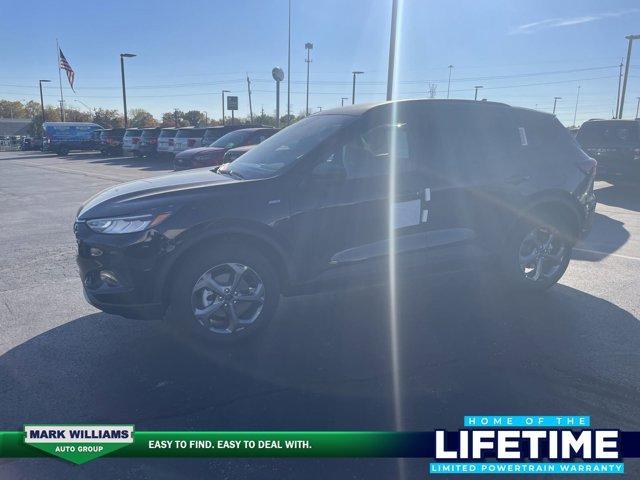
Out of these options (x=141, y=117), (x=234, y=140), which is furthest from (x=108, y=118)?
(x=234, y=140)

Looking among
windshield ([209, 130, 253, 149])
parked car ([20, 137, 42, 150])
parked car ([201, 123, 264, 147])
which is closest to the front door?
windshield ([209, 130, 253, 149])

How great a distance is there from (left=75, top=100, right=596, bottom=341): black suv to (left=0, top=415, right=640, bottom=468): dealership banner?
105 centimetres

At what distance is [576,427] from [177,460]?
228cm

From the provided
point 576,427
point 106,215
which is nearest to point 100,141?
point 106,215

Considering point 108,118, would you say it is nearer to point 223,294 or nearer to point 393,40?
point 393,40

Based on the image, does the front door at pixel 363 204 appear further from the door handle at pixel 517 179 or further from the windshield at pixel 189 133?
the windshield at pixel 189 133

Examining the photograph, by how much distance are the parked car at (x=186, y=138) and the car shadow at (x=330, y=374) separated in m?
18.4

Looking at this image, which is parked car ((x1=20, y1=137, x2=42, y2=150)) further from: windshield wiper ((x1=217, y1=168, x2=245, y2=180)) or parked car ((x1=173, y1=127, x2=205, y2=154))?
windshield wiper ((x1=217, y1=168, x2=245, y2=180))

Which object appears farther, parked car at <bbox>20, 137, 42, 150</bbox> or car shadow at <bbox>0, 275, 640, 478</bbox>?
parked car at <bbox>20, 137, 42, 150</bbox>

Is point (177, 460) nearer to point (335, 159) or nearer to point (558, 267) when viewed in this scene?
point (335, 159)

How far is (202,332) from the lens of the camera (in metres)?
3.65

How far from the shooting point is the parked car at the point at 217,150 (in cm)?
1407

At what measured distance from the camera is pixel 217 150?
46.6 feet

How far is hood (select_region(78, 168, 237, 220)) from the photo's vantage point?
3.64 metres
